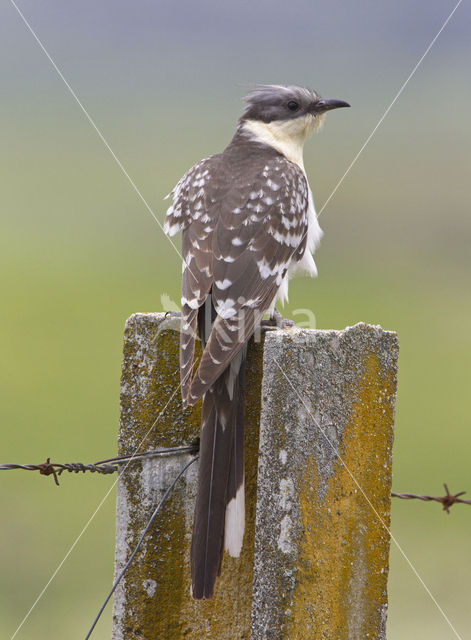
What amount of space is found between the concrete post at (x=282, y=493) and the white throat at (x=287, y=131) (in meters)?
2.06

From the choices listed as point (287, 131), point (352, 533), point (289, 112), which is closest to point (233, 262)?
point (352, 533)

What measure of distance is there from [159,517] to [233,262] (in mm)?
1103

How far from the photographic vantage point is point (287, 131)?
4539 millimetres

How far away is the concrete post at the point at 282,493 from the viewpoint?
2281 mm

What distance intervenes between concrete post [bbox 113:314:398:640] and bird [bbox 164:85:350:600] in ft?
0.36

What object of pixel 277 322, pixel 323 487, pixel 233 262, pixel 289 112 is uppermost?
pixel 289 112

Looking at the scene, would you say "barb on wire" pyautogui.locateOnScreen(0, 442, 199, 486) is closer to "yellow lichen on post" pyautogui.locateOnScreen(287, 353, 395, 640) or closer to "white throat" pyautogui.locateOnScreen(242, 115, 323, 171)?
"yellow lichen on post" pyautogui.locateOnScreen(287, 353, 395, 640)

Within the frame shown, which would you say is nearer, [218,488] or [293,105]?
[218,488]

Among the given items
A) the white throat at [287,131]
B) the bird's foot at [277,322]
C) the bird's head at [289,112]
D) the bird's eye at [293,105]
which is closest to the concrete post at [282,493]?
the bird's foot at [277,322]

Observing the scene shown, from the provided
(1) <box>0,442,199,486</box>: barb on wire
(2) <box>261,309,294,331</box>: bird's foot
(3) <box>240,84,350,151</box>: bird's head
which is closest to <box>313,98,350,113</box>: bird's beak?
(3) <box>240,84,350,151</box>: bird's head

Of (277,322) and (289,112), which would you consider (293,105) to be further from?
(277,322)

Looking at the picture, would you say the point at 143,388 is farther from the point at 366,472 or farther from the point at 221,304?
the point at 366,472

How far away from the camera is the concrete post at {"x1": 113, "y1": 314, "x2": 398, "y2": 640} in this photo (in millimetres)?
2281

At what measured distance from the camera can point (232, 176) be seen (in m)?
3.65
